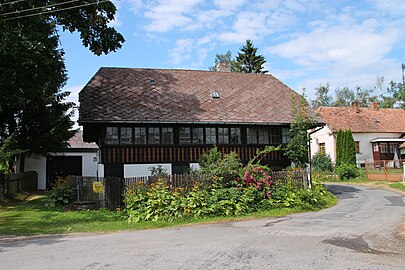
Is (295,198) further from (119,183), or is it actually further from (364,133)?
(364,133)

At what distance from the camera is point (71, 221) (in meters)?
13.7

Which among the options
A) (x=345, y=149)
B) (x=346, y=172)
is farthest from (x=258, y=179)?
(x=345, y=149)

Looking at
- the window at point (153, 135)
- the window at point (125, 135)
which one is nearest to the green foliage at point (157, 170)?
the window at point (153, 135)

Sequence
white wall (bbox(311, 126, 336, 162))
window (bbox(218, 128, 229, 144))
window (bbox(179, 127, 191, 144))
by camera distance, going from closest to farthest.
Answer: window (bbox(179, 127, 191, 144))
window (bbox(218, 128, 229, 144))
white wall (bbox(311, 126, 336, 162))

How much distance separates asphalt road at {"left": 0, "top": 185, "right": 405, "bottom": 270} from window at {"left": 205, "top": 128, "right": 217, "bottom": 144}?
7940 mm

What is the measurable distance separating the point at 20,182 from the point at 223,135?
12673 millimetres

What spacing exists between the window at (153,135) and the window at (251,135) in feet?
16.3

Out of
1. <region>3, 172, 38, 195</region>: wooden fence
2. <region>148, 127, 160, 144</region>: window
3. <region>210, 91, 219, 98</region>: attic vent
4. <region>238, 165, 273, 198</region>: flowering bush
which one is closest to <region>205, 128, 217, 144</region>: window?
<region>148, 127, 160, 144</region>: window

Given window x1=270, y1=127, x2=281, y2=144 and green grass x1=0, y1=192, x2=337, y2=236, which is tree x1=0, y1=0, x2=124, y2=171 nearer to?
green grass x1=0, y1=192, x2=337, y2=236

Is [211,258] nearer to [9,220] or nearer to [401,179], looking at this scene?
[9,220]

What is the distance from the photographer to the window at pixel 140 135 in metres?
19.1

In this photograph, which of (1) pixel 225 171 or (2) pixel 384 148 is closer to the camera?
(1) pixel 225 171

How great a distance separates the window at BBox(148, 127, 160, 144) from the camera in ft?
63.4

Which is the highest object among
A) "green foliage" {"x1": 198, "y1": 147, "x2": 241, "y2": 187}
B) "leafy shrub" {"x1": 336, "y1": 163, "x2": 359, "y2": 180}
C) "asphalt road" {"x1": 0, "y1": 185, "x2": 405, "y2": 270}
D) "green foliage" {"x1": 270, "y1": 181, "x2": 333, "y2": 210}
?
"green foliage" {"x1": 198, "y1": 147, "x2": 241, "y2": 187}
